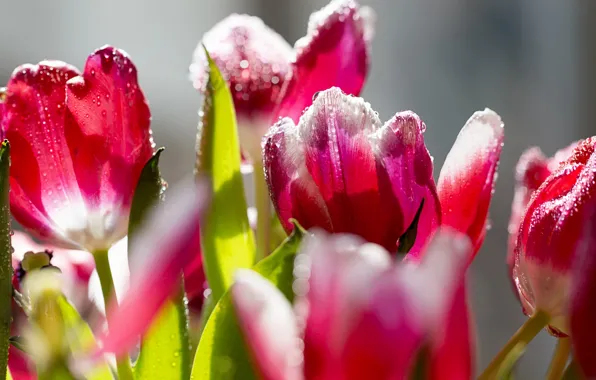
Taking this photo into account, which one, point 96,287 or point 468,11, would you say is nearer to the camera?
point 96,287

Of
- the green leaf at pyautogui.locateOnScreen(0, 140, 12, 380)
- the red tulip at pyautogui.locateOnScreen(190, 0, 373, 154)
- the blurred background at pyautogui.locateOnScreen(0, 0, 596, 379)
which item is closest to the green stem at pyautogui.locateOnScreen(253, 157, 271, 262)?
the red tulip at pyautogui.locateOnScreen(190, 0, 373, 154)

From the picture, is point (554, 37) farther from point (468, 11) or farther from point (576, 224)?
point (576, 224)

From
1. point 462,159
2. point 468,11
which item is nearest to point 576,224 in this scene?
point 462,159

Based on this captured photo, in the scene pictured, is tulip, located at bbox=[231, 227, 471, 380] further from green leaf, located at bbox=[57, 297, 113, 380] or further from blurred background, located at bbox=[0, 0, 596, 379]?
blurred background, located at bbox=[0, 0, 596, 379]

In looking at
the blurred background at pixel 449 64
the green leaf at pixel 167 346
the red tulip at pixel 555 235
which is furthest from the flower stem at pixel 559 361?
the blurred background at pixel 449 64

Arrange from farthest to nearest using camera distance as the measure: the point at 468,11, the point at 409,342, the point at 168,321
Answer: the point at 468,11 < the point at 168,321 < the point at 409,342

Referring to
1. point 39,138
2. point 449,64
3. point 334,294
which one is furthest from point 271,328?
point 449,64
